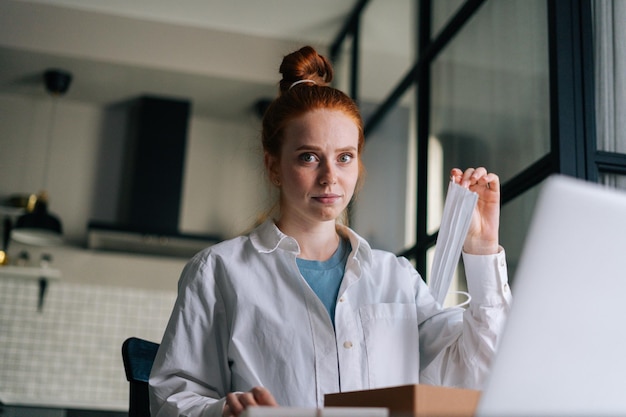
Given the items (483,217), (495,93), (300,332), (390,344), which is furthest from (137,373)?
(495,93)

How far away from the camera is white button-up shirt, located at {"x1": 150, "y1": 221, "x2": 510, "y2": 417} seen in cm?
133

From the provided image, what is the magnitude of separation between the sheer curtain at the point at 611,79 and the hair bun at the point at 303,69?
884mm

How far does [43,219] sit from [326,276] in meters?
3.21

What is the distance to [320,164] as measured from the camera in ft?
4.80

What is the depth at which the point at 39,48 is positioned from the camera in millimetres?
4480

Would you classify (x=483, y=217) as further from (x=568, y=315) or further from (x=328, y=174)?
(x=568, y=315)

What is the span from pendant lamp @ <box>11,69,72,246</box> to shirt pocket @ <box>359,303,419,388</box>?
10.7 ft

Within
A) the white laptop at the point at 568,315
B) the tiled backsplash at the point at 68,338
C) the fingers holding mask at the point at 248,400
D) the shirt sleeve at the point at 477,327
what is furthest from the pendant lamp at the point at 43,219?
the white laptop at the point at 568,315

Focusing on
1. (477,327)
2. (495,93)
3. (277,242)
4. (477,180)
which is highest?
(495,93)

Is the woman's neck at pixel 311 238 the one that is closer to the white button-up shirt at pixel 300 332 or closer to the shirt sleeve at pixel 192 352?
the white button-up shirt at pixel 300 332

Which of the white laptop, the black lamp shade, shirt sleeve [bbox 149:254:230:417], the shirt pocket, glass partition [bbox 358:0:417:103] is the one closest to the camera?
the white laptop

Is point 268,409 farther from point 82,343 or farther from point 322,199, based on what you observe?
point 82,343

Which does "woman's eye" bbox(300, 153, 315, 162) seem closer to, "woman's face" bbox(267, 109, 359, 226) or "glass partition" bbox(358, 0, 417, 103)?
"woman's face" bbox(267, 109, 359, 226)

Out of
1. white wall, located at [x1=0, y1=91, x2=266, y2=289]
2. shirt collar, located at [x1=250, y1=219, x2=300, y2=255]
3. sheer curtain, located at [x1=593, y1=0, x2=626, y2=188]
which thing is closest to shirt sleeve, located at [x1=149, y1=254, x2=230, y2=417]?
shirt collar, located at [x1=250, y1=219, x2=300, y2=255]
